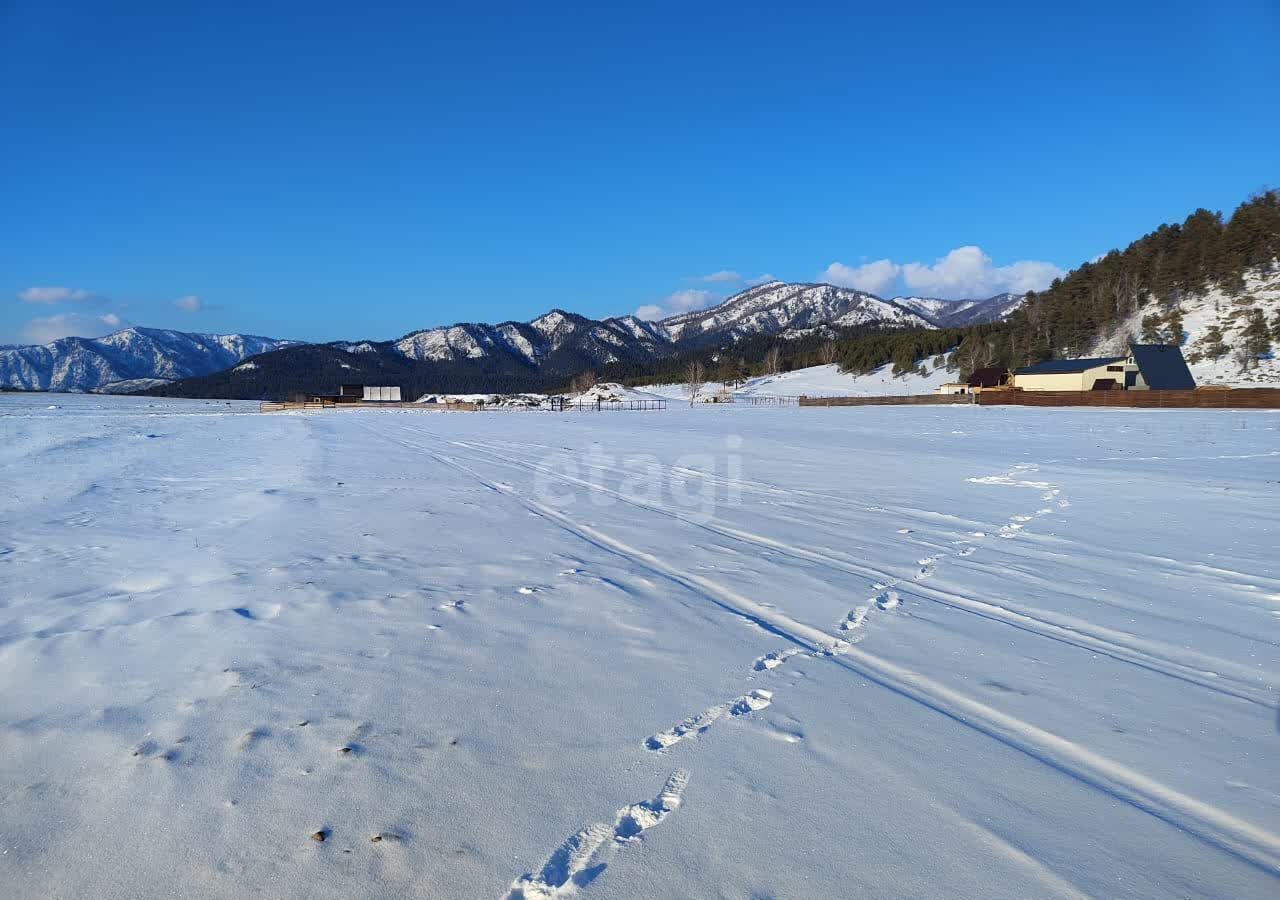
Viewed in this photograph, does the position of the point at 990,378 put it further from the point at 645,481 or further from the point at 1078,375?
the point at 645,481

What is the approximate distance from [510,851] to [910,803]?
175 centimetres

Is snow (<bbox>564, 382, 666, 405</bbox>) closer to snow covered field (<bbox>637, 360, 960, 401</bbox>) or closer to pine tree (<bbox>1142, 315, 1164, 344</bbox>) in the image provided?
snow covered field (<bbox>637, 360, 960, 401</bbox>)

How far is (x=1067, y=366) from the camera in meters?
66.1

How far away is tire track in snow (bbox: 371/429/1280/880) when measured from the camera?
113 inches

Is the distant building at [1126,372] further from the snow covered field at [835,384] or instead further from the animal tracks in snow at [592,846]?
the animal tracks in snow at [592,846]

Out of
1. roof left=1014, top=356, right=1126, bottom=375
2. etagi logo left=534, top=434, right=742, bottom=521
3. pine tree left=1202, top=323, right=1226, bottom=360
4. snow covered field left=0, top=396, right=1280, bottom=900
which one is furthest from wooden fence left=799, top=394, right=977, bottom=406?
snow covered field left=0, top=396, right=1280, bottom=900

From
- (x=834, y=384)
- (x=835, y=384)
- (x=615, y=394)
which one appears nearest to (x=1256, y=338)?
(x=835, y=384)

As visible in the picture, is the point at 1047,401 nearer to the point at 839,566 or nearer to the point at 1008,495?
the point at 1008,495

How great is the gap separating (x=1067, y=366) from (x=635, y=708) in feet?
246

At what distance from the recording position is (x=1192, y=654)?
481cm

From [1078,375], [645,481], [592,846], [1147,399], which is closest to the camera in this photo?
[592,846]

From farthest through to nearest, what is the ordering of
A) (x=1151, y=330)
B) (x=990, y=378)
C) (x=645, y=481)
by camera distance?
(x=990, y=378) < (x=1151, y=330) < (x=645, y=481)

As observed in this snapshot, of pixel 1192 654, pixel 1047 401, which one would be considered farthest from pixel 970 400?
pixel 1192 654

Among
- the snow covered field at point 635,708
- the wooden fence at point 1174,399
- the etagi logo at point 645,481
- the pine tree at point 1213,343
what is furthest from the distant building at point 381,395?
the snow covered field at point 635,708
